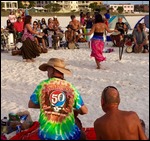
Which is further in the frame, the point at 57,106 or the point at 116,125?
the point at 57,106

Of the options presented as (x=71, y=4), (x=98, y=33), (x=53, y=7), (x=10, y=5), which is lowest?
(x=98, y=33)

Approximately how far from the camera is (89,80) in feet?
26.0

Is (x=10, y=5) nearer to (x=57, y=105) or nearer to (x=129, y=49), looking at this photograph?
(x=129, y=49)

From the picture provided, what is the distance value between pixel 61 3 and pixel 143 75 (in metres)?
91.0

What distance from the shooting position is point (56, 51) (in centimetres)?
1286

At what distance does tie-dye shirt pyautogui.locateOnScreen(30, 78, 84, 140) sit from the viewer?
333 cm

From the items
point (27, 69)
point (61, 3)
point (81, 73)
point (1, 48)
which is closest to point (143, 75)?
point (81, 73)

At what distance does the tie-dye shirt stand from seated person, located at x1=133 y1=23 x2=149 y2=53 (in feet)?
28.3

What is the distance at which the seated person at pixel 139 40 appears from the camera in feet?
38.5

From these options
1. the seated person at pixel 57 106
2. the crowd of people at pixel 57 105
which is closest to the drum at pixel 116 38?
the crowd of people at pixel 57 105

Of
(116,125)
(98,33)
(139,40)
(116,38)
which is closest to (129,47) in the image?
(139,40)

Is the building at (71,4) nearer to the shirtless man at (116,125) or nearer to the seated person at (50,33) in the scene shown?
the seated person at (50,33)

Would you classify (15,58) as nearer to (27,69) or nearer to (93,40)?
(27,69)

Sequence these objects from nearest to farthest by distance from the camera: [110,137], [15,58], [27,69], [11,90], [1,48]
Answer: [110,137]
[11,90]
[27,69]
[15,58]
[1,48]
